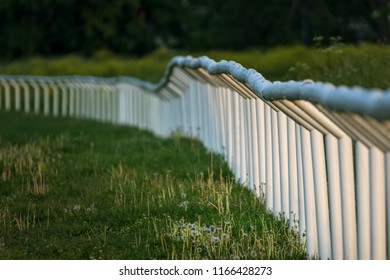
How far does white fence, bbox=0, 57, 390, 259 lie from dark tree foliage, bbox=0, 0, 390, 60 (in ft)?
134

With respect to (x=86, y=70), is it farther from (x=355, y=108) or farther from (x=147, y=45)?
(x=355, y=108)

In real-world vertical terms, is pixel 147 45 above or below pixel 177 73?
above

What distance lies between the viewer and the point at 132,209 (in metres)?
9.95

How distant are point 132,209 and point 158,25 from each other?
52115 mm

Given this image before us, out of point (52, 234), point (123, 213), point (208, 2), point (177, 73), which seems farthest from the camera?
point (208, 2)

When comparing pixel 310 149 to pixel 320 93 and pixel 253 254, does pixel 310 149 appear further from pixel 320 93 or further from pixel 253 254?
pixel 320 93

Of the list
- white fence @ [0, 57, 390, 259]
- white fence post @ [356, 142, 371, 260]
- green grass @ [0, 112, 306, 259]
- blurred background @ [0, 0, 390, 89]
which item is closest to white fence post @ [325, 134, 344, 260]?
white fence @ [0, 57, 390, 259]

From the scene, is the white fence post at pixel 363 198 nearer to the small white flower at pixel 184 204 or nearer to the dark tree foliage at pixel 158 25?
the small white flower at pixel 184 204

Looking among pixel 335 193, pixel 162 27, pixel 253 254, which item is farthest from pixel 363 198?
pixel 162 27

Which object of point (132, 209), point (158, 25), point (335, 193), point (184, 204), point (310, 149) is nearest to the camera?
point (335, 193)
